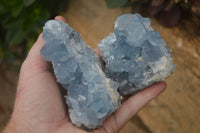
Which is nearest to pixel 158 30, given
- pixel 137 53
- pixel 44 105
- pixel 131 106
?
pixel 137 53

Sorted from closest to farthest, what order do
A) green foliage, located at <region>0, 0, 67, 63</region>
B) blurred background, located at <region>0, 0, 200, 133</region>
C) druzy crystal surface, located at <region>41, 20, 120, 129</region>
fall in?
druzy crystal surface, located at <region>41, 20, 120, 129</region> → blurred background, located at <region>0, 0, 200, 133</region> → green foliage, located at <region>0, 0, 67, 63</region>

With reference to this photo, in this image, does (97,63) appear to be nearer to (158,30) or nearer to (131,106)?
(131,106)

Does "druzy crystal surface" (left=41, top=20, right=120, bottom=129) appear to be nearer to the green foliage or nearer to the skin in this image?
the skin

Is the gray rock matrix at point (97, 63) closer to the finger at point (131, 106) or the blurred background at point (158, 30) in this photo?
the finger at point (131, 106)

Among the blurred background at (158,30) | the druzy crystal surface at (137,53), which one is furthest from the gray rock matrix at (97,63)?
the blurred background at (158,30)

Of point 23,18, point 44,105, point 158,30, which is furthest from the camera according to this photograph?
point 23,18

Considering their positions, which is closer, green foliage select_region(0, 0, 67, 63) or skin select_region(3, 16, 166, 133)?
skin select_region(3, 16, 166, 133)

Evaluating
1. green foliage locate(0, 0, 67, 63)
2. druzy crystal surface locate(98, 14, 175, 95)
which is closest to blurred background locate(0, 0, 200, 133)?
green foliage locate(0, 0, 67, 63)
